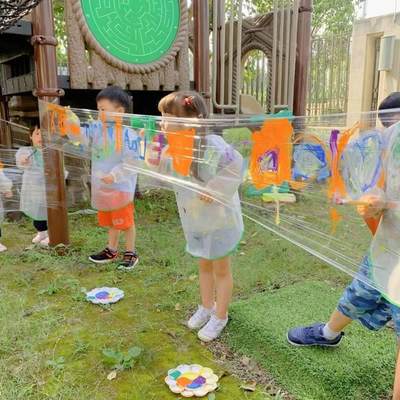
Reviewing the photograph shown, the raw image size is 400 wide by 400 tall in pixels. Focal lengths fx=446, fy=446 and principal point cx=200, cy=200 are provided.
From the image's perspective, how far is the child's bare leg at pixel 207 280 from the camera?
2.13 meters

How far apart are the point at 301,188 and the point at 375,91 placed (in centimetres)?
851

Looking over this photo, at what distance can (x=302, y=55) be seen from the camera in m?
4.46

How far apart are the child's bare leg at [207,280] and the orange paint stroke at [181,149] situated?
450mm

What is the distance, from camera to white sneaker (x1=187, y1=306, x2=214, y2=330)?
222cm

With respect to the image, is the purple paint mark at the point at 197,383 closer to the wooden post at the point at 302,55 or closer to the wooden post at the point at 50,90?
the wooden post at the point at 50,90

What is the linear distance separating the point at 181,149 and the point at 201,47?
2.13 m

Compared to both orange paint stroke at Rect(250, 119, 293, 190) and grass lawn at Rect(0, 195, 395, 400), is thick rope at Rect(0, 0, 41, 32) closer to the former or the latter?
orange paint stroke at Rect(250, 119, 293, 190)

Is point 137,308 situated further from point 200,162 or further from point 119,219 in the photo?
point 200,162

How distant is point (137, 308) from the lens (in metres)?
2.48

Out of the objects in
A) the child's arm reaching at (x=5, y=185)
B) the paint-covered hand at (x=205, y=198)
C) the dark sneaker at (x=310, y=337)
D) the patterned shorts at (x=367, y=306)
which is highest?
the paint-covered hand at (x=205, y=198)

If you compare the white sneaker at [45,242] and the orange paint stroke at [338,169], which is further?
the white sneaker at [45,242]

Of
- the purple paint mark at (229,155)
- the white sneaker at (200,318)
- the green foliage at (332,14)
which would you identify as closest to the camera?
the purple paint mark at (229,155)

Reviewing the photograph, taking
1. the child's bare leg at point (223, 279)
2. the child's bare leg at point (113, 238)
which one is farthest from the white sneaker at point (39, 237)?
the child's bare leg at point (223, 279)

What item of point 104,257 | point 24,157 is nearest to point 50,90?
point 24,157
